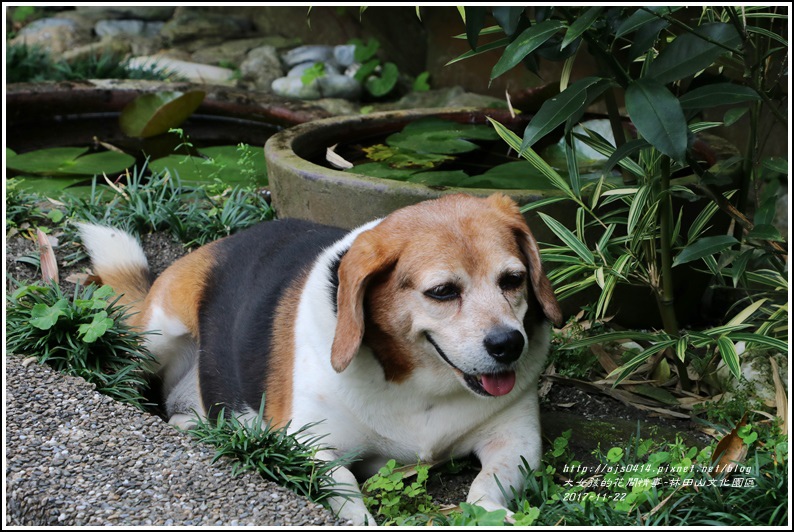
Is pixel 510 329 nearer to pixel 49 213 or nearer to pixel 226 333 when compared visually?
pixel 226 333

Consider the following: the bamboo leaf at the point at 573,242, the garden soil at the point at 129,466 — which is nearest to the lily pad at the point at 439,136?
the bamboo leaf at the point at 573,242

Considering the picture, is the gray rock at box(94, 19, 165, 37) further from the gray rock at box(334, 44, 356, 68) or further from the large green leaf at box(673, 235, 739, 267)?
the large green leaf at box(673, 235, 739, 267)

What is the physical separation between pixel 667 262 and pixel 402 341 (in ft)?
4.10

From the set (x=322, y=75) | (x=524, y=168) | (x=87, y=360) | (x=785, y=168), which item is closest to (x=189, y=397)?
(x=87, y=360)

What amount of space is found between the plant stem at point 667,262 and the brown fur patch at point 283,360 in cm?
136

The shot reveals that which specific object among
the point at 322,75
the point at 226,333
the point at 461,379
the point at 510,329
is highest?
the point at 510,329

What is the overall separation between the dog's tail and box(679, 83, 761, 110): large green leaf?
244cm

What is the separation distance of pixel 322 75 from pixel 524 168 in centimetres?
386

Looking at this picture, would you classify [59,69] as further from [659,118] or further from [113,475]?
[659,118]

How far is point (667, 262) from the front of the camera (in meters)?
3.47

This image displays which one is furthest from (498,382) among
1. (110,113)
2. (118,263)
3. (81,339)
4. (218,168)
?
(110,113)

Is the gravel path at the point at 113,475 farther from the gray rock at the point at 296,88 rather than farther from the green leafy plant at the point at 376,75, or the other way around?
the green leafy plant at the point at 376,75

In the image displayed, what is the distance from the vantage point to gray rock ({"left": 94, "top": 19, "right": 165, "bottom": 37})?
9.70 metres

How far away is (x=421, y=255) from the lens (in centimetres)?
269
